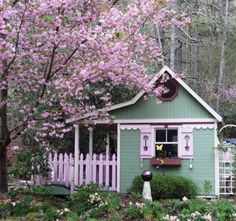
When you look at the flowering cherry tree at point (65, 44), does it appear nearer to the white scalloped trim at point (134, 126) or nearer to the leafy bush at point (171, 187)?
the white scalloped trim at point (134, 126)

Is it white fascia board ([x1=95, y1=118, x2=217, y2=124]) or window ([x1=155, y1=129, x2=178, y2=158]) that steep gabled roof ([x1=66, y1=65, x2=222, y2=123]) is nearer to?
white fascia board ([x1=95, y1=118, x2=217, y2=124])

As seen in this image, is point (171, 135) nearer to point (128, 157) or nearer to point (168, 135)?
point (168, 135)

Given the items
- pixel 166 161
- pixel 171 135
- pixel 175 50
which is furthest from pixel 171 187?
pixel 175 50

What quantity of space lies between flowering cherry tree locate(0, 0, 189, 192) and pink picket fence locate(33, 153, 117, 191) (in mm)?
2166

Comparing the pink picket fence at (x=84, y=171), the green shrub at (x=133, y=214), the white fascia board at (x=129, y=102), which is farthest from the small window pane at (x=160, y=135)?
the green shrub at (x=133, y=214)

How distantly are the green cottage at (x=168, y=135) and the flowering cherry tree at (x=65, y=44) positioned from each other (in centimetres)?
186

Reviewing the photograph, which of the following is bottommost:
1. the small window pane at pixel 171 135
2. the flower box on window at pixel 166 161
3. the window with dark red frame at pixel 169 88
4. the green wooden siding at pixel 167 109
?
the flower box on window at pixel 166 161

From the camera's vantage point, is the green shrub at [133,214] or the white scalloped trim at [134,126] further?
the white scalloped trim at [134,126]

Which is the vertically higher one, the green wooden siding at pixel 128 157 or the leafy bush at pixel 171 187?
the green wooden siding at pixel 128 157

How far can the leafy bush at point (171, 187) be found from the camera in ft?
32.3

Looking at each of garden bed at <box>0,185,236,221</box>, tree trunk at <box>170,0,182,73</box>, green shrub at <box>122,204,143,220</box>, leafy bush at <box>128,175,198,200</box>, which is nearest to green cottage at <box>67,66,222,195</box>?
leafy bush at <box>128,175,198,200</box>

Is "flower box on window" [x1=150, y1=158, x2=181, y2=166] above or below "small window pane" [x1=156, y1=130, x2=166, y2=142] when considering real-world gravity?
below

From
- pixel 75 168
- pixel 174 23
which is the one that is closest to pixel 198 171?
pixel 75 168

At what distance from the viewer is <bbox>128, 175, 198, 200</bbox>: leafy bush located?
986cm
